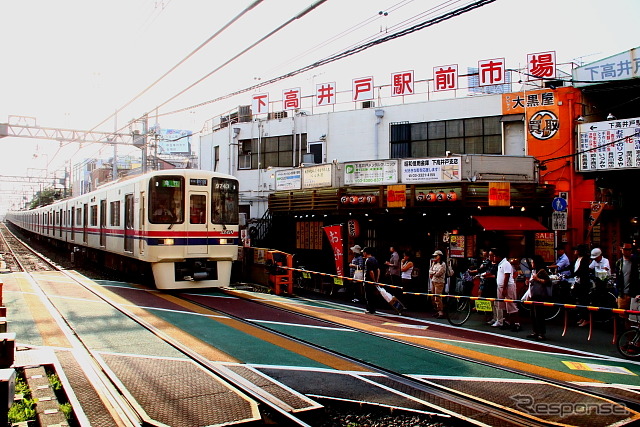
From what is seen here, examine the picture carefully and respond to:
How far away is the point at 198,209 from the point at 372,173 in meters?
5.68

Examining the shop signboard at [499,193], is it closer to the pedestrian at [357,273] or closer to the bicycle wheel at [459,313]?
the pedestrian at [357,273]

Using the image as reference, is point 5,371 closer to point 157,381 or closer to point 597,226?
point 157,381

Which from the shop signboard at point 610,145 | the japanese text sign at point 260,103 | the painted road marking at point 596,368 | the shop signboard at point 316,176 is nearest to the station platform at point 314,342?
the painted road marking at point 596,368

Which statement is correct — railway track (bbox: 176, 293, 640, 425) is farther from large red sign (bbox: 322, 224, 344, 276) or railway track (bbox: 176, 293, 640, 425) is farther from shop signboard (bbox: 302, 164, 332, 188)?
shop signboard (bbox: 302, 164, 332, 188)

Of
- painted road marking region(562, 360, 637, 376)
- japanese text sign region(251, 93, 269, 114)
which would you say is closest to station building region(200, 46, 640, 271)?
japanese text sign region(251, 93, 269, 114)

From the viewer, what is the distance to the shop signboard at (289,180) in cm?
1877

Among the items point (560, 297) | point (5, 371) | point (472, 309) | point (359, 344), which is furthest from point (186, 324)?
point (560, 297)

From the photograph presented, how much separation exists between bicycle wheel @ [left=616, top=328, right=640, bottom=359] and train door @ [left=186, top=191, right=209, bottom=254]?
31.2ft

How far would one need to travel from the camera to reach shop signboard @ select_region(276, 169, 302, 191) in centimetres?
1877

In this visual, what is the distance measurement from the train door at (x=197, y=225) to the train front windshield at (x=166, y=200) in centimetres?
26

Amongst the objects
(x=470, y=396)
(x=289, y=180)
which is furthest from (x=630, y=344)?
(x=289, y=180)

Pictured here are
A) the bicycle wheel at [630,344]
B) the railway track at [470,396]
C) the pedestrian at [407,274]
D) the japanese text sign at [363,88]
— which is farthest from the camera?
the japanese text sign at [363,88]

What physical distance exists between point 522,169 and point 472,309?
17.1 feet

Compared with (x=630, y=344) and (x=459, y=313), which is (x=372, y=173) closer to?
(x=459, y=313)
